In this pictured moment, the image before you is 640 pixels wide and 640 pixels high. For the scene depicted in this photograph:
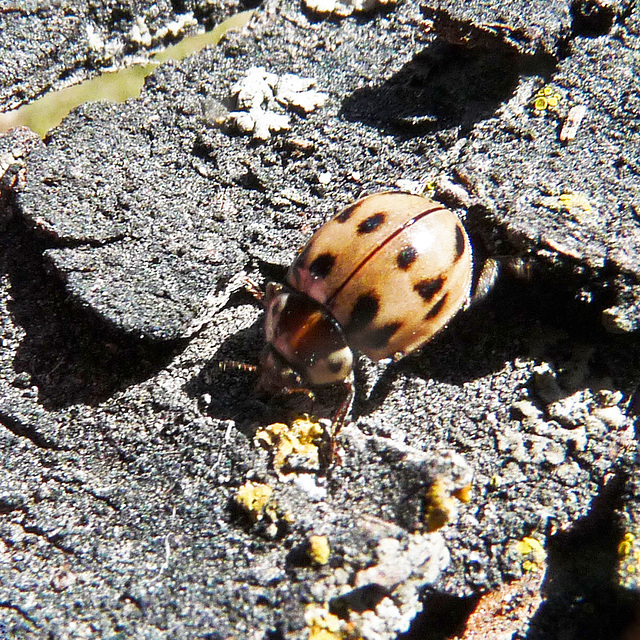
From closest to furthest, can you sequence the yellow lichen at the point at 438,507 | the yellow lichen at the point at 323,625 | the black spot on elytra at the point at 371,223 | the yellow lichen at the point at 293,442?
the yellow lichen at the point at 323,625 < the yellow lichen at the point at 438,507 < the yellow lichen at the point at 293,442 < the black spot on elytra at the point at 371,223

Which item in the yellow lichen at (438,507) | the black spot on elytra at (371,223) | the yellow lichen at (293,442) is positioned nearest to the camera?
the yellow lichen at (438,507)

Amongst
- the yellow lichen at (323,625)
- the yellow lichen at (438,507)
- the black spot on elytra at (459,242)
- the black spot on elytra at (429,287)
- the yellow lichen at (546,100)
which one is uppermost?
the yellow lichen at (546,100)

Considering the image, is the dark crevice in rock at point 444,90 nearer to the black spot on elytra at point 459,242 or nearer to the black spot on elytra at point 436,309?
the black spot on elytra at point 459,242

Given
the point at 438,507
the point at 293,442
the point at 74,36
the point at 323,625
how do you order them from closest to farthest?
the point at 323,625
the point at 438,507
the point at 293,442
the point at 74,36

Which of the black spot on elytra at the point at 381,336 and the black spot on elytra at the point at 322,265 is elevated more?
the black spot on elytra at the point at 322,265

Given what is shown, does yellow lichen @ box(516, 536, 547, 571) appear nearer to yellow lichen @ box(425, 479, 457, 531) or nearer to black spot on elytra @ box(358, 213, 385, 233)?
yellow lichen @ box(425, 479, 457, 531)

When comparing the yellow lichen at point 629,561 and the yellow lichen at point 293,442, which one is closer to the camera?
the yellow lichen at point 629,561

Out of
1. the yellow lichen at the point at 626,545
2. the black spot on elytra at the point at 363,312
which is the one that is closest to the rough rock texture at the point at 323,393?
the yellow lichen at the point at 626,545

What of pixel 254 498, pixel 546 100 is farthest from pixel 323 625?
pixel 546 100

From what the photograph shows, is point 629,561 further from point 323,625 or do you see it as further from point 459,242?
point 459,242
